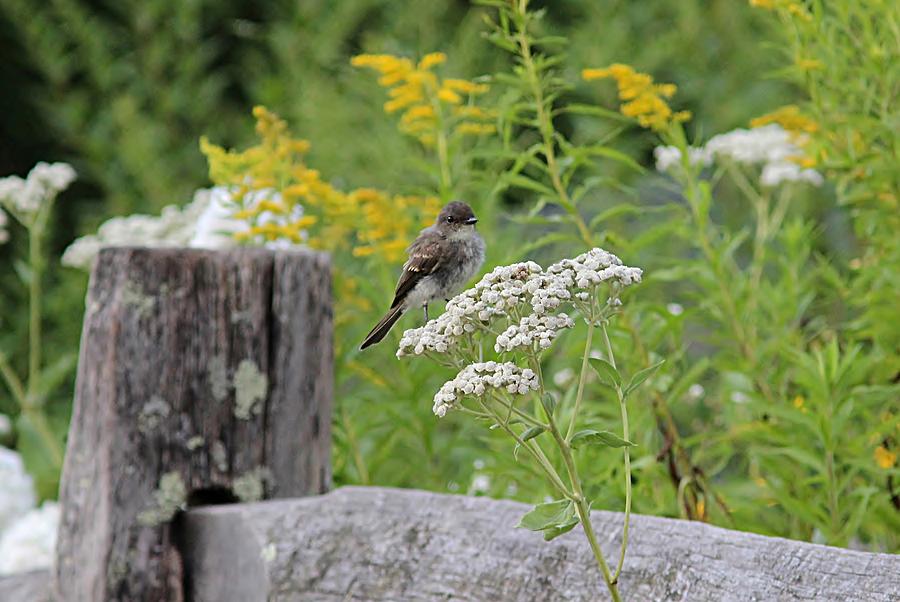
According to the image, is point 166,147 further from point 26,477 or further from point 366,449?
point 366,449

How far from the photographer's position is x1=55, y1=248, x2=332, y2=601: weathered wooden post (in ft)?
7.58

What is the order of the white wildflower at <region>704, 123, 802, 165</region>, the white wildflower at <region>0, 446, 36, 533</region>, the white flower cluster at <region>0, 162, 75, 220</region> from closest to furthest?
the white wildflower at <region>704, 123, 802, 165</region> < the white flower cluster at <region>0, 162, 75, 220</region> < the white wildflower at <region>0, 446, 36, 533</region>

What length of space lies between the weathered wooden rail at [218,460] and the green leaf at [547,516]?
478 millimetres

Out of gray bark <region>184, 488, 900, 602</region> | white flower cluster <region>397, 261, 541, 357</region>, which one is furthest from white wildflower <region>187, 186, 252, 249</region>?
white flower cluster <region>397, 261, 541, 357</region>

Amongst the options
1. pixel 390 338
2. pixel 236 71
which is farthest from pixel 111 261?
pixel 236 71

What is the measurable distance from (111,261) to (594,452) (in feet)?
3.36

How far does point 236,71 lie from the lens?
22.4 ft

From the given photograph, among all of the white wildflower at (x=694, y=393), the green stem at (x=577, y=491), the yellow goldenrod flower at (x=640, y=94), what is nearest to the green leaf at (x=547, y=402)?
the green stem at (x=577, y=491)

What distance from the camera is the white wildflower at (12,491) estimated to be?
3.67 metres

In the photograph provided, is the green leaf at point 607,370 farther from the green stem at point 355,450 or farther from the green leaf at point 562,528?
the green stem at point 355,450

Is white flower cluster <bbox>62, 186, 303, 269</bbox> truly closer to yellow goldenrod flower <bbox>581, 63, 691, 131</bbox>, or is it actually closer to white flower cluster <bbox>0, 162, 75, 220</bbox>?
white flower cluster <bbox>0, 162, 75, 220</bbox>

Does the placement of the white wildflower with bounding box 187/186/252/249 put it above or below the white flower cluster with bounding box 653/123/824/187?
below

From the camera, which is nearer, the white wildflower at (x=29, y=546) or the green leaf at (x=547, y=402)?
the green leaf at (x=547, y=402)

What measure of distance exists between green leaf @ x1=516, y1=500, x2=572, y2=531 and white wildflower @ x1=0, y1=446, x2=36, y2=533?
8.77ft
